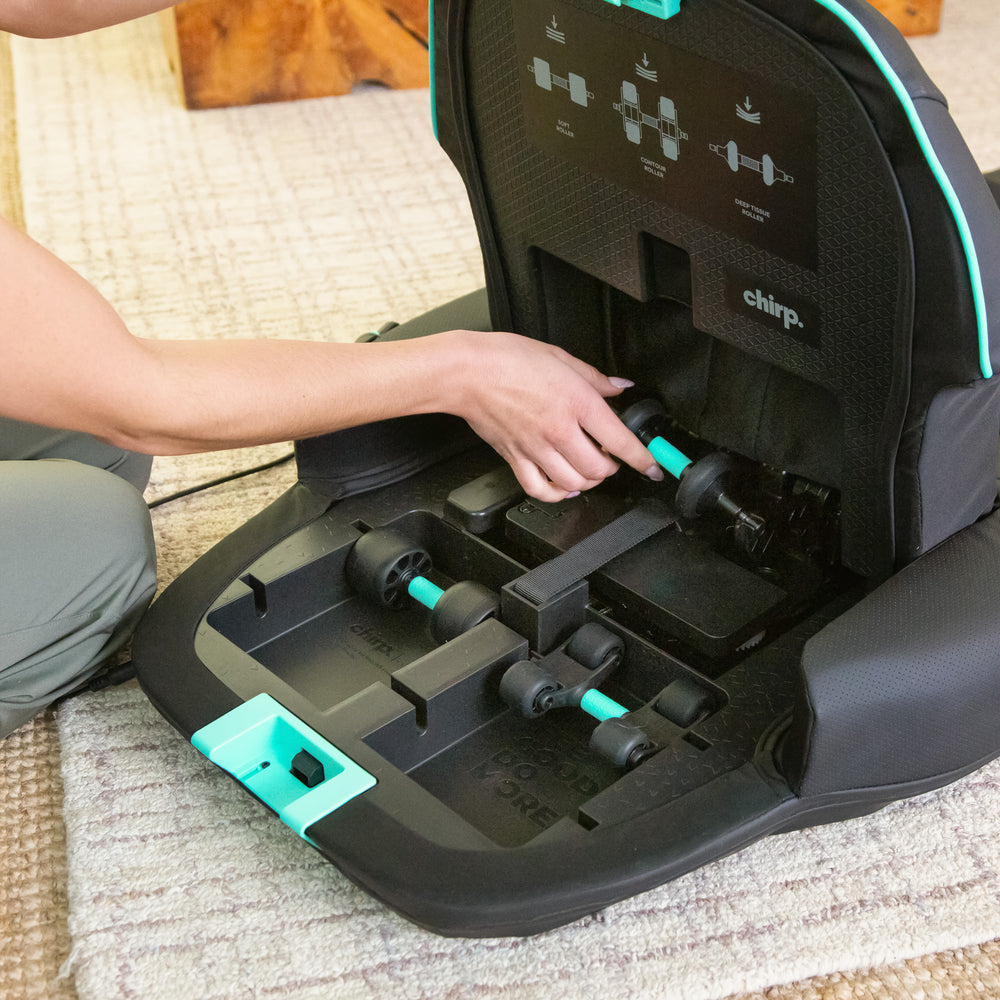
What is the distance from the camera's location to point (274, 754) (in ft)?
2.80

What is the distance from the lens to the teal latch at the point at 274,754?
2.66 feet

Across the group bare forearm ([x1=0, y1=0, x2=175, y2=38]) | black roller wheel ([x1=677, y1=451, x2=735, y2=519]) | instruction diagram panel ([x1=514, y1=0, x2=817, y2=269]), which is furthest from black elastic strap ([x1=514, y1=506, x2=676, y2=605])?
bare forearm ([x1=0, y1=0, x2=175, y2=38])

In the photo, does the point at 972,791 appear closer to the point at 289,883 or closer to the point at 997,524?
the point at 997,524

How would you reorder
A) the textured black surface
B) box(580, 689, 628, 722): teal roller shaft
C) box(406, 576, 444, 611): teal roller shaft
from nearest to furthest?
the textured black surface < box(580, 689, 628, 722): teal roller shaft < box(406, 576, 444, 611): teal roller shaft

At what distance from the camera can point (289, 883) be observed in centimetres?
84

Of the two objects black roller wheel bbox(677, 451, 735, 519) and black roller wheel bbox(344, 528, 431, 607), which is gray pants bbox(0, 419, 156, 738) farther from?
black roller wheel bbox(677, 451, 735, 519)

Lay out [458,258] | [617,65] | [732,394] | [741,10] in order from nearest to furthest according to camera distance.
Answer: [741,10], [617,65], [732,394], [458,258]

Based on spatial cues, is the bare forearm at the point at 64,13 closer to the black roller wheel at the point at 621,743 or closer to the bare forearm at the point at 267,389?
the bare forearm at the point at 267,389

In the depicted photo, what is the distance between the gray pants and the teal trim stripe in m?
0.62

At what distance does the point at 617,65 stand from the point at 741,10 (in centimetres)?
12

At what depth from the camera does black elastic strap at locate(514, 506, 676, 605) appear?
2.97 ft

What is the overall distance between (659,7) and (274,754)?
53 centimetres

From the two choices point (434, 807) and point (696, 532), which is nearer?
point (434, 807)

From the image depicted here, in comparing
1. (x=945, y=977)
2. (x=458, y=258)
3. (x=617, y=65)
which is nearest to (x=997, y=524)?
(x=945, y=977)
